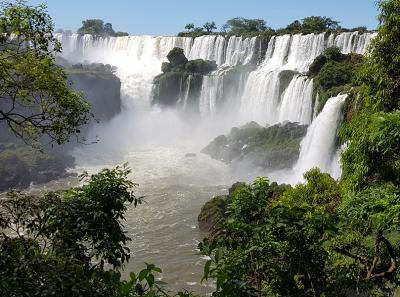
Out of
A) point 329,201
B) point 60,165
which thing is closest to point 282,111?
point 60,165

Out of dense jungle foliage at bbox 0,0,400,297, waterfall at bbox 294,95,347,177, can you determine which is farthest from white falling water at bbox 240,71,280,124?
dense jungle foliage at bbox 0,0,400,297

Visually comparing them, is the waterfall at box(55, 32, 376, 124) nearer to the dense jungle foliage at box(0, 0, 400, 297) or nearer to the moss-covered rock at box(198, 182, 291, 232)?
the moss-covered rock at box(198, 182, 291, 232)

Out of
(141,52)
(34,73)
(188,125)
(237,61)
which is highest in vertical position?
(141,52)

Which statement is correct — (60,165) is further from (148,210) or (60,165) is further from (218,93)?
(218,93)

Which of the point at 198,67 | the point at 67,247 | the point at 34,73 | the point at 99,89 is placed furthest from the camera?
the point at 198,67

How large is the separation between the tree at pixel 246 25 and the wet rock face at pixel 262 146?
5232 cm

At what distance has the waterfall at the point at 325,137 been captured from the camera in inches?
1129

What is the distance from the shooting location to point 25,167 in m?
36.7

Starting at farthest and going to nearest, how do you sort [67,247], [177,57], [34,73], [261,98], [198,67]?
[177,57] → [198,67] → [261,98] → [34,73] → [67,247]

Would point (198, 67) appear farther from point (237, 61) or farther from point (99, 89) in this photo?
point (99, 89)

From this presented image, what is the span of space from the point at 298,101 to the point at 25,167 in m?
24.7

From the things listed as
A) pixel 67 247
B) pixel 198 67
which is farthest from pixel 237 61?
pixel 67 247

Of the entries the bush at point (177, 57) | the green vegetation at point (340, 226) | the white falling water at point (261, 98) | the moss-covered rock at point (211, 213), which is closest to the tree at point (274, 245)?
the green vegetation at point (340, 226)

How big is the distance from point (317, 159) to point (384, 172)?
69.0ft
